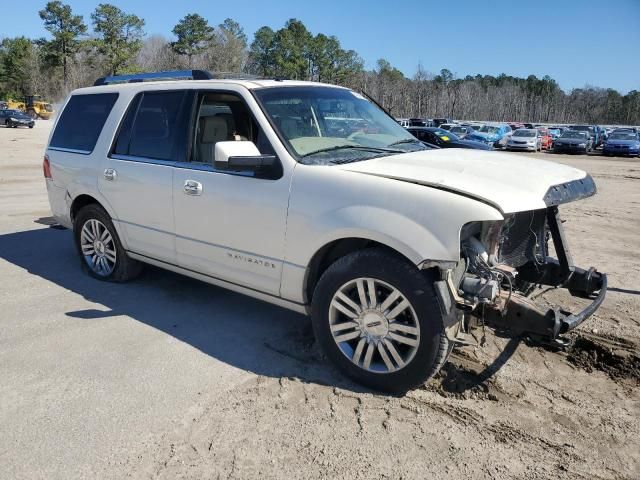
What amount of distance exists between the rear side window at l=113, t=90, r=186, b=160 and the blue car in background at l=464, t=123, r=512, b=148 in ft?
100

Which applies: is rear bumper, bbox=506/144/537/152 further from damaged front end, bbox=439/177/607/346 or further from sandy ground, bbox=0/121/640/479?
damaged front end, bbox=439/177/607/346

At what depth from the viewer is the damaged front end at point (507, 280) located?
317cm

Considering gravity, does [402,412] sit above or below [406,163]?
below

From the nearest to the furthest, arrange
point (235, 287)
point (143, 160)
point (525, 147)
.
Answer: point (235, 287)
point (143, 160)
point (525, 147)

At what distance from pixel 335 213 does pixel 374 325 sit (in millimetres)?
755

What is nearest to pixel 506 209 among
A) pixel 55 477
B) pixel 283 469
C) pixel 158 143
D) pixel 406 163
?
pixel 406 163

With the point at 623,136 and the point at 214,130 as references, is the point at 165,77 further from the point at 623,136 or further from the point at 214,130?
the point at 623,136

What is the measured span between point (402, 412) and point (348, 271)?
913 millimetres

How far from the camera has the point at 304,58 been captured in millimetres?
87750

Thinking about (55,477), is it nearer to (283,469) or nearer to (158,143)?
(283,469)

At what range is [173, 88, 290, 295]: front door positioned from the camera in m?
3.77

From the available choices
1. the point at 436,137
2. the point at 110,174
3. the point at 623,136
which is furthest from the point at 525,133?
the point at 110,174

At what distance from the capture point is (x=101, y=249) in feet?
17.8

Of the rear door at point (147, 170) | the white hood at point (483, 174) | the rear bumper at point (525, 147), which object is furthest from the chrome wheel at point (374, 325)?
the rear bumper at point (525, 147)
